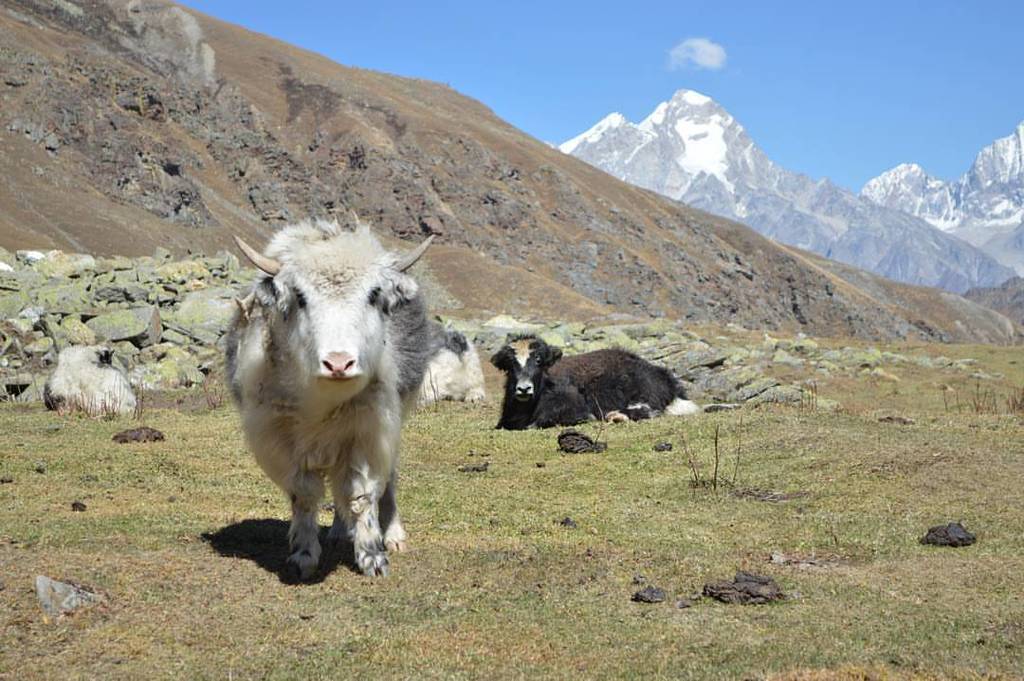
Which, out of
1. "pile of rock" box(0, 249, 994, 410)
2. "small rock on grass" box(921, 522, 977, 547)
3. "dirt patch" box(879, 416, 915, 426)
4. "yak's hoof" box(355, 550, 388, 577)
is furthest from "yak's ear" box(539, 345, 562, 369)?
"yak's hoof" box(355, 550, 388, 577)

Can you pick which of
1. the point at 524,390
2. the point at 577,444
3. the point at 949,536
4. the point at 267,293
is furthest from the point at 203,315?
the point at 949,536

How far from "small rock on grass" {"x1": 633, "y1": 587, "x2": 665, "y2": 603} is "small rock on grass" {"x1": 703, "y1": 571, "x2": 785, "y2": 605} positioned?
0.34 meters

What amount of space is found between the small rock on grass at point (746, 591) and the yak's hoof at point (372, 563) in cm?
246

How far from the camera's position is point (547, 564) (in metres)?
7.66

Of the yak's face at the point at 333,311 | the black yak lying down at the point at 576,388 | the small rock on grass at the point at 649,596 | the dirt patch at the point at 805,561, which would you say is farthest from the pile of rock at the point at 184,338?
the yak's face at the point at 333,311

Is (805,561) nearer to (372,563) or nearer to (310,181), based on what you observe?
(372,563)

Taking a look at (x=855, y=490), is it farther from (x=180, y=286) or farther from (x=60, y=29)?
(x=60, y=29)

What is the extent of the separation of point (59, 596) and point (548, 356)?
11.4 meters

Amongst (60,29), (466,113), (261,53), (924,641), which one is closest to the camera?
(924,641)

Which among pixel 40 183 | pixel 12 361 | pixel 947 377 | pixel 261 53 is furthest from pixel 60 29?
pixel 947 377

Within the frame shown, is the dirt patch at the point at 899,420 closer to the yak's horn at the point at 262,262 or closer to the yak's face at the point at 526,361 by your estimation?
the yak's face at the point at 526,361

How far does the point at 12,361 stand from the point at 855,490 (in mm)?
19487

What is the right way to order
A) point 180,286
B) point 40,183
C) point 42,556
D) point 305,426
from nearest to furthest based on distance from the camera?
point 42,556, point 305,426, point 180,286, point 40,183

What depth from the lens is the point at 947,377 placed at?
88.6 ft
